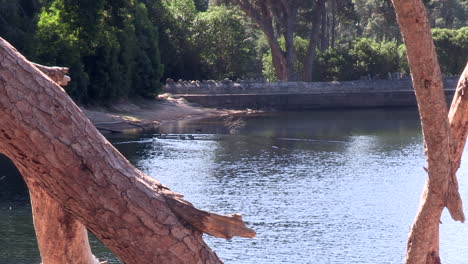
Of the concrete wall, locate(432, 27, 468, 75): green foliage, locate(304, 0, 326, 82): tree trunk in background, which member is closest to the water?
the concrete wall

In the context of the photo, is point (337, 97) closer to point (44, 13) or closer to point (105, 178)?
point (44, 13)

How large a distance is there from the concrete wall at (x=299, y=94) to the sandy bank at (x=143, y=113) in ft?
3.39

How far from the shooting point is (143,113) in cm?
4691

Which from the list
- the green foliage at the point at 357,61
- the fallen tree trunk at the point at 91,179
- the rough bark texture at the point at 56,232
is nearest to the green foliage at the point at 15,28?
the green foliage at the point at 357,61

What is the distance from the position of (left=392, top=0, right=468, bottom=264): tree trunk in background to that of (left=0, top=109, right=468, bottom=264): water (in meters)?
12.6

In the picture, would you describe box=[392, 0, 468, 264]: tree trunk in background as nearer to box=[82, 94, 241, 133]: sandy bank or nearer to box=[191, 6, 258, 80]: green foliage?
box=[82, 94, 241, 133]: sandy bank

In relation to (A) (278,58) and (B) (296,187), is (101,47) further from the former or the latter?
(B) (296,187)

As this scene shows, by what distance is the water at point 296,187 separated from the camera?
18.2 meters

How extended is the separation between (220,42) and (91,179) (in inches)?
2156

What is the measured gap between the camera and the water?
18.2 metres

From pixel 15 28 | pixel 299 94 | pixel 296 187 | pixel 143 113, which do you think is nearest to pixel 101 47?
pixel 143 113

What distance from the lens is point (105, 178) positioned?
3064mm

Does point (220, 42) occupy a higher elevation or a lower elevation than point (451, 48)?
higher

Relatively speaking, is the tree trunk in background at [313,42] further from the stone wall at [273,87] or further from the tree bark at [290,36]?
the stone wall at [273,87]
